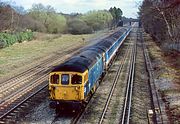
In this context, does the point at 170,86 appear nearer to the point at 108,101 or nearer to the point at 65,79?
the point at 108,101

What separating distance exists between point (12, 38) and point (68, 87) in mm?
44074

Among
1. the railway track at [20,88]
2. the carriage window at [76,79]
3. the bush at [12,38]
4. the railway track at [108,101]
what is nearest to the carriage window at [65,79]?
the carriage window at [76,79]

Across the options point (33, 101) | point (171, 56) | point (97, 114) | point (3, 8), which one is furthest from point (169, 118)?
point (3, 8)

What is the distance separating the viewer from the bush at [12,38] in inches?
2133

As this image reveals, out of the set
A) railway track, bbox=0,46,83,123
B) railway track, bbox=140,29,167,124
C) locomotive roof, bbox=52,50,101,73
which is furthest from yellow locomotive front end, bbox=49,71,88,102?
railway track, bbox=140,29,167,124

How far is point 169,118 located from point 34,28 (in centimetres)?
7832

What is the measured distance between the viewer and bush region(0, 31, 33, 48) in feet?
178

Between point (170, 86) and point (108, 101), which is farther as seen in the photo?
point (170, 86)

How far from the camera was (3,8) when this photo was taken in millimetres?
67062

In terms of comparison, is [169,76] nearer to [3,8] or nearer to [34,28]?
[3,8]

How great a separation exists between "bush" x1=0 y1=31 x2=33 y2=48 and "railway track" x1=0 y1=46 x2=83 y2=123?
69.7 ft

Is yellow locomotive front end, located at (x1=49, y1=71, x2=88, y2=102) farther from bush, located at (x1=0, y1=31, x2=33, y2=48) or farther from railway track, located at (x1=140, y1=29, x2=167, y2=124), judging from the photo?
bush, located at (x1=0, y1=31, x2=33, y2=48)

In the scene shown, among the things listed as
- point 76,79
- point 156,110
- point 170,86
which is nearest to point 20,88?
point 76,79

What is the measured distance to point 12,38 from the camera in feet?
195
